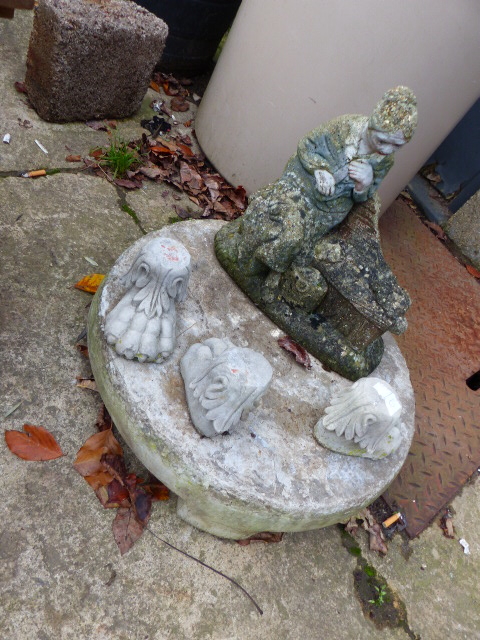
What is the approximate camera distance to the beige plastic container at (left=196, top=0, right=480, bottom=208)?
11.2ft

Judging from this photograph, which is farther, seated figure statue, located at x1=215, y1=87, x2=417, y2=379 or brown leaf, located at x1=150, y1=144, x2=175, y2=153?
brown leaf, located at x1=150, y1=144, x2=175, y2=153

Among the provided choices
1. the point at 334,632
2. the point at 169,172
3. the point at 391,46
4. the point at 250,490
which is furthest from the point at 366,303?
the point at 169,172

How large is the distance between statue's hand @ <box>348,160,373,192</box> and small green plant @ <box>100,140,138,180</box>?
1.99 metres

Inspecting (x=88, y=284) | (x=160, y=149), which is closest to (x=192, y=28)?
(x=160, y=149)

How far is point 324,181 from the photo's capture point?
8.87ft

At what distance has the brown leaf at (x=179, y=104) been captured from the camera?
509 centimetres

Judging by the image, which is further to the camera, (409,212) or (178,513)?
(409,212)

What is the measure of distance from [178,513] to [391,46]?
3158mm

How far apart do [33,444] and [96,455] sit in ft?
0.97

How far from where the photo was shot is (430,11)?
3.33 m

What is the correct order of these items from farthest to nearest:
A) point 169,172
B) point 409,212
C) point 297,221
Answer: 1. point 409,212
2. point 169,172
3. point 297,221

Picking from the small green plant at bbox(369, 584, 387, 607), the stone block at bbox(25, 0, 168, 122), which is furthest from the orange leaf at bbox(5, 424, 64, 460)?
the stone block at bbox(25, 0, 168, 122)

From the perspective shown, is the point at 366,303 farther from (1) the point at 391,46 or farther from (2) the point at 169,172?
(2) the point at 169,172

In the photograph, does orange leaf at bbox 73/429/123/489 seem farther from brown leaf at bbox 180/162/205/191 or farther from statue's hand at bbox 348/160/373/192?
brown leaf at bbox 180/162/205/191
